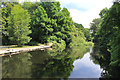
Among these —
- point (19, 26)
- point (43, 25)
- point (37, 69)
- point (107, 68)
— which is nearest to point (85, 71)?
point (107, 68)

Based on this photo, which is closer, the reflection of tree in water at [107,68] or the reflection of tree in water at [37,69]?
the reflection of tree in water at [37,69]

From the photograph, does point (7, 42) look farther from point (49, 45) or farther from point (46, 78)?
point (46, 78)

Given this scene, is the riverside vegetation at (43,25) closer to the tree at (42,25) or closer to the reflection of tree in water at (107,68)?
the tree at (42,25)

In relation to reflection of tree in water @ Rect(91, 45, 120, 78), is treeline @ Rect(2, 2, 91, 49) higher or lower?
higher

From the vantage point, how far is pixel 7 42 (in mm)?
34906

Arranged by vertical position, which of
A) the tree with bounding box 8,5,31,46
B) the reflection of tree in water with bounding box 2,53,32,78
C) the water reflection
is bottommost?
the water reflection

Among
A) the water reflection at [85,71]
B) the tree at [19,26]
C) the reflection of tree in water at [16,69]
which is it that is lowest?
the water reflection at [85,71]

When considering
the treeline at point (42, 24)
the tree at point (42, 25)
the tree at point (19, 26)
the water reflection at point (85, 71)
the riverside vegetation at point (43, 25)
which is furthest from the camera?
the tree at point (42, 25)

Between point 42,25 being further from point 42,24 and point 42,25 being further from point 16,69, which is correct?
point 16,69

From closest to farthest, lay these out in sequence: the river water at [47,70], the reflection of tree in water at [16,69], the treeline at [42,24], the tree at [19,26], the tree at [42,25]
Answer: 1. the reflection of tree in water at [16,69]
2. the river water at [47,70]
3. the tree at [19,26]
4. the treeline at [42,24]
5. the tree at [42,25]

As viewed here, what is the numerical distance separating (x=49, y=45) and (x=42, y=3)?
55.2 feet

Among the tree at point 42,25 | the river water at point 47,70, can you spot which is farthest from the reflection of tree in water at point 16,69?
the tree at point 42,25

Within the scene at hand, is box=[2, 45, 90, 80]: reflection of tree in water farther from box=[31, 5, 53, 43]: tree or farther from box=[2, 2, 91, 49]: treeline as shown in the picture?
box=[31, 5, 53, 43]: tree

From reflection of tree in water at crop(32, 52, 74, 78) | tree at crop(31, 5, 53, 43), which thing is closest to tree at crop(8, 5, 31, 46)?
tree at crop(31, 5, 53, 43)
